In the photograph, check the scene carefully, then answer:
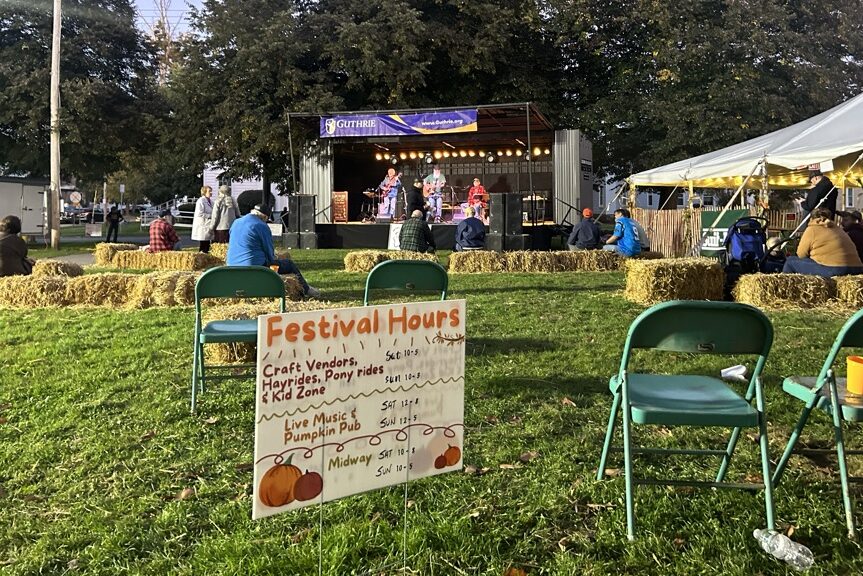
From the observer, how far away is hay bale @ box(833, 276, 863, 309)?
26.1ft

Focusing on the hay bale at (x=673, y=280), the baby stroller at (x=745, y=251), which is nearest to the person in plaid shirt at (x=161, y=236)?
the hay bale at (x=673, y=280)

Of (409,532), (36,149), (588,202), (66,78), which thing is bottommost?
(409,532)

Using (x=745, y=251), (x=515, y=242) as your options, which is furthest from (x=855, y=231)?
(x=515, y=242)

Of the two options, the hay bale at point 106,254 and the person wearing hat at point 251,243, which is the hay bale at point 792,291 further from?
the hay bale at point 106,254

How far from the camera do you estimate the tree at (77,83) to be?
70.2ft

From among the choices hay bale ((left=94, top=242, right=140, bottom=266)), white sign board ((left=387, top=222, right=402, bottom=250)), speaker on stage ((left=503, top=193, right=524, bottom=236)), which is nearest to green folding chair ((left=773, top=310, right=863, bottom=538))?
speaker on stage ((left=503, top=193, right=524, bottom=236))

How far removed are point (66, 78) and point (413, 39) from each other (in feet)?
37.1

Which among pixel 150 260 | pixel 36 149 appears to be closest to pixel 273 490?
pixel 150 260

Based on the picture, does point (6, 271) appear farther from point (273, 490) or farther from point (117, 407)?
point (273, 490)

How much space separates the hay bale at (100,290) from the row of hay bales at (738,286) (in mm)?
6352

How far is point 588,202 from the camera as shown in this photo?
72.1 feet

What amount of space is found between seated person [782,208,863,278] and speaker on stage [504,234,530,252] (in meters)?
7.46

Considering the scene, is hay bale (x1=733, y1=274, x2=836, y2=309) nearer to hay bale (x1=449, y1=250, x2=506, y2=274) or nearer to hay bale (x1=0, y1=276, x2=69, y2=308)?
hay bale (x1=449, y1=250, x2=506, y2=274)

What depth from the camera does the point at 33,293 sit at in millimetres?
8688
